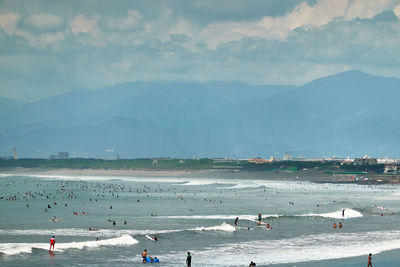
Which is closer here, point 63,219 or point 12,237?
point 12,237

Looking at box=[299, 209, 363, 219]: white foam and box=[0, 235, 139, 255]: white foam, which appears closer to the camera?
box=[0, 235, 139, 255]: white foam

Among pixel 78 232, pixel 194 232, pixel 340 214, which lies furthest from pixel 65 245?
pixel 340 214

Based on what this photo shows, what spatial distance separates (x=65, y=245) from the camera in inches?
2625

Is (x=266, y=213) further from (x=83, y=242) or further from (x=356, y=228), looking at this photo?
(x=83, y=242)

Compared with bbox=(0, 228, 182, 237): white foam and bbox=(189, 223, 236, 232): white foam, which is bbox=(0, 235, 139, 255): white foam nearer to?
bbox=(0, 228, 182, 237): white foam

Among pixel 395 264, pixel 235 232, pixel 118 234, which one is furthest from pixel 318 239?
pixel 118 234

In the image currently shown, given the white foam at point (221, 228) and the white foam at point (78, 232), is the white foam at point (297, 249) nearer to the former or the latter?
the white foam at point (221, 228)

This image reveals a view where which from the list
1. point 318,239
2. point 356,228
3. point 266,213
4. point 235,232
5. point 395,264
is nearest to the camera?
point 395,264

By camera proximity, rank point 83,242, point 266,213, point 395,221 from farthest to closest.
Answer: point 266,213 < point 395,221 < point 83,242

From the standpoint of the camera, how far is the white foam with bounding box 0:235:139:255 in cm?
6328

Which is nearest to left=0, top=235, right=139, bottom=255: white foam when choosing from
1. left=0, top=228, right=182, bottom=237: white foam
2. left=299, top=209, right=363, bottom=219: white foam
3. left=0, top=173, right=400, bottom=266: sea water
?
left=0, top=173, right=400, bottom=266: sea water

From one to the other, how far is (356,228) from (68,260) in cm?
4137

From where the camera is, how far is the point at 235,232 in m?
79.9

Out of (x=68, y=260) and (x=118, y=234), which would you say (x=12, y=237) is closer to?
(x=118, y=234)
